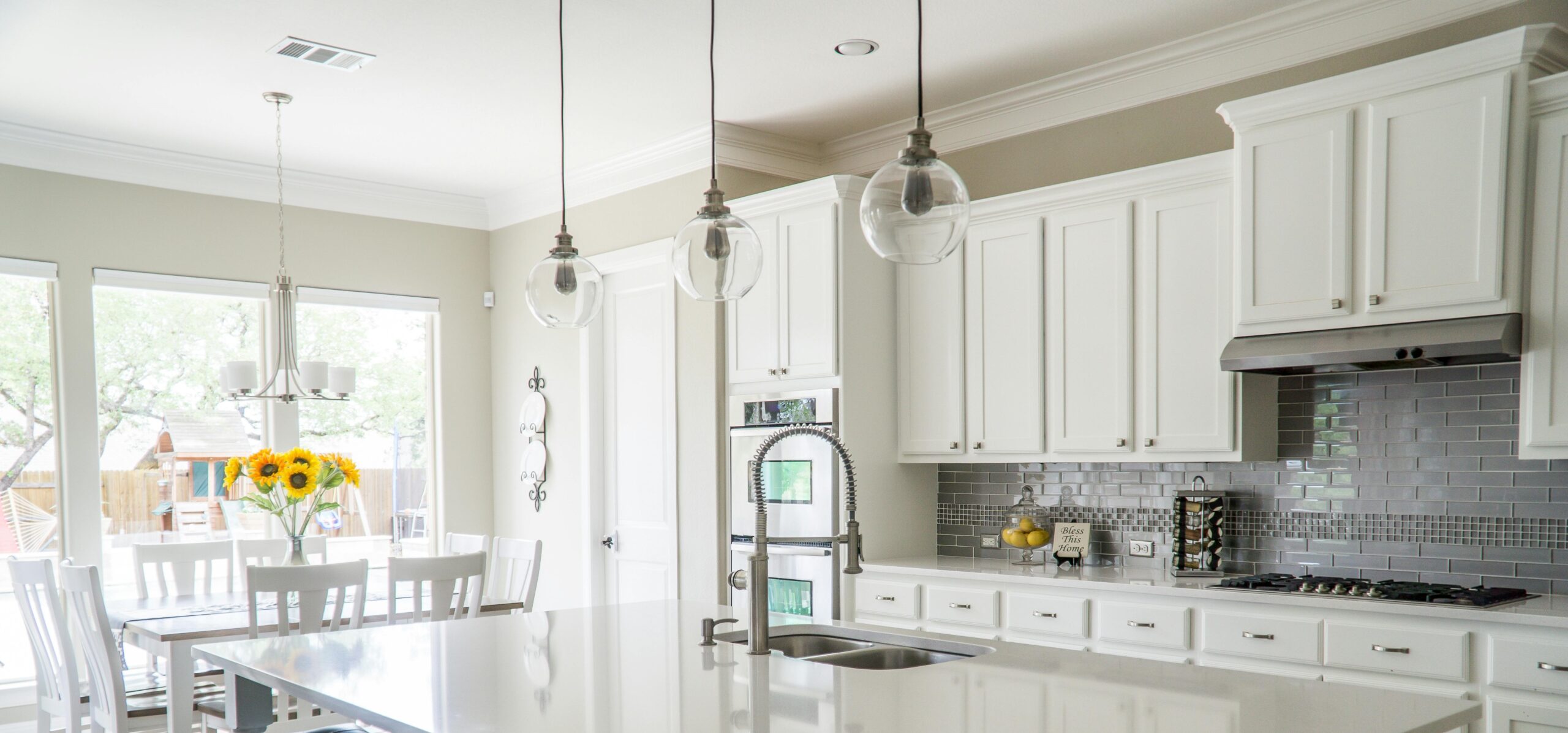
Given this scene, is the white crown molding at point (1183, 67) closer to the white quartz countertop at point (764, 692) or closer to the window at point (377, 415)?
the white quartz countertop at point (764, 692)

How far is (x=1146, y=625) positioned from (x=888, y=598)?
107 cm

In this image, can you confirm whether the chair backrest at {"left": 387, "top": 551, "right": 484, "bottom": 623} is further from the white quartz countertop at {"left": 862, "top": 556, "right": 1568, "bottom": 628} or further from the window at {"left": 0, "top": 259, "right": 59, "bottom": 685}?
the window at {"left": 0, "top": 259, "right": 59, "bottom": 685}

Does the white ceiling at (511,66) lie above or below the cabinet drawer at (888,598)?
above

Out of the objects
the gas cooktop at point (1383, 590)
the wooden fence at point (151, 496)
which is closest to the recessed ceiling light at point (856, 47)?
the gas cooktop at point (1383, 590)

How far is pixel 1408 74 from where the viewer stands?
10.1ft

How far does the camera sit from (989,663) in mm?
2047

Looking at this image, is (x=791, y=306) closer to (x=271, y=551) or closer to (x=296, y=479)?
(x=296, y=479)

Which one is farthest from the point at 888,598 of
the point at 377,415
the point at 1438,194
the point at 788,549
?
the point at 377,415

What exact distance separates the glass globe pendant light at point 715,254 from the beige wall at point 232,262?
4087 millimetres

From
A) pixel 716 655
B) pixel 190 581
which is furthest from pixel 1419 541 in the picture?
pixel 190 581

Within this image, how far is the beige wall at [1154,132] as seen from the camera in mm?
3320

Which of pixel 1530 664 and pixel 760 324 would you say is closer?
pixel 1530 664

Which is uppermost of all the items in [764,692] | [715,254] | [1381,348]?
[715,254]

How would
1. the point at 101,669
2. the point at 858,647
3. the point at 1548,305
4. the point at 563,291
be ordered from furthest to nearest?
the point at 101,669 → the point at 1548,305 → the point at 563,291 → the point at 858,647
